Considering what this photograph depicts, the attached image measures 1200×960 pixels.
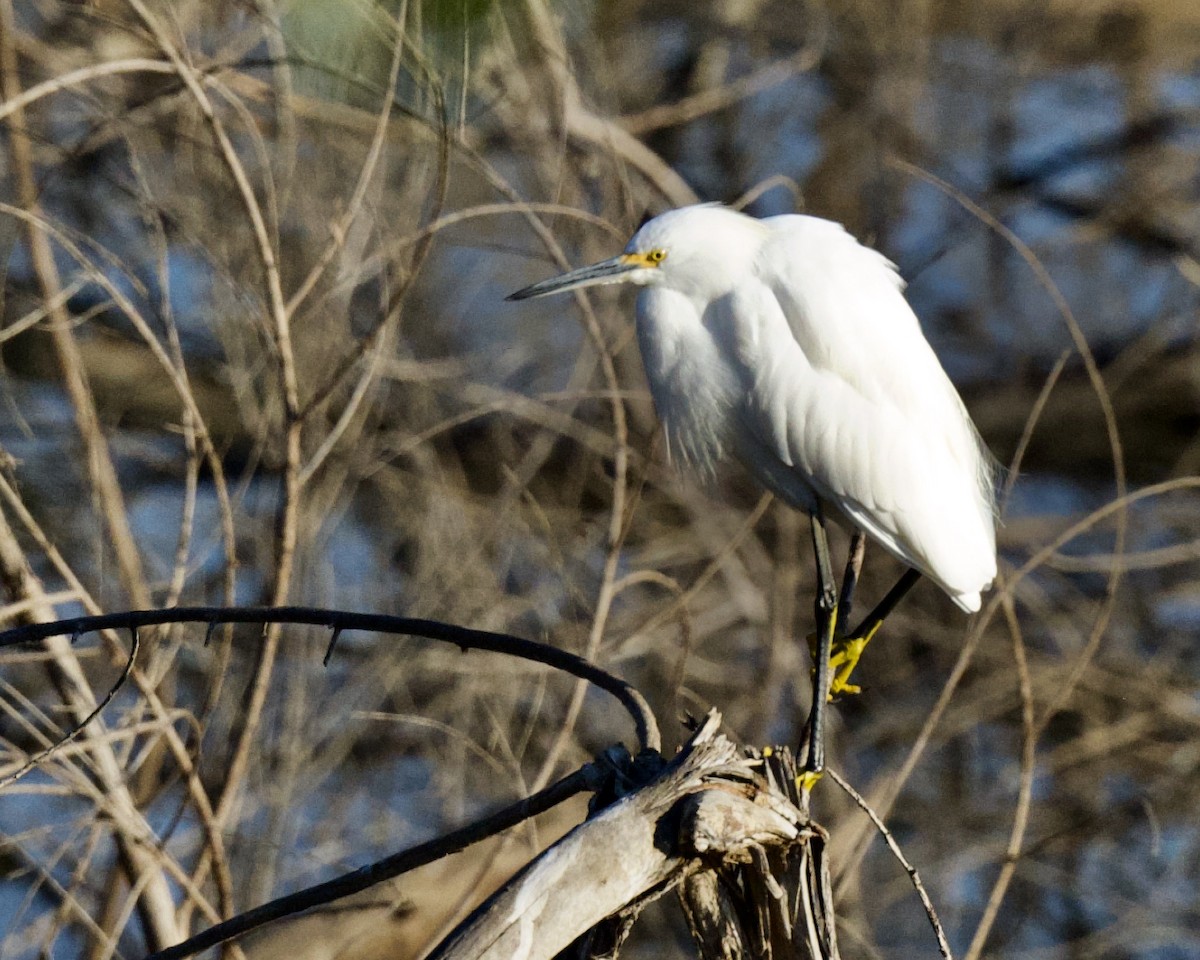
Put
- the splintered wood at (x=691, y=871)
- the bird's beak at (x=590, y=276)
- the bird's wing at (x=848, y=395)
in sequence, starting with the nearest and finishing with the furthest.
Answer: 1. the splintered wood at (x=691, y=871)
2. the bird's beak at (x=590, y=276)
3. the bird's wing at (x=848, y=395)

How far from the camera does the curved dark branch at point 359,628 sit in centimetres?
129

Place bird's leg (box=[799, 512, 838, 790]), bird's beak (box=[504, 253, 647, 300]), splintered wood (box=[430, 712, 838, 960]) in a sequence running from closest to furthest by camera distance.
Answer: splintered wood (box=[430, 712, 838, 960]), bird's leg (box=[799, 512, 838, 790]), bird's beak (box=[504, 253, 647, 300])

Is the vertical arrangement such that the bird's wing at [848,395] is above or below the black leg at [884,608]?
above

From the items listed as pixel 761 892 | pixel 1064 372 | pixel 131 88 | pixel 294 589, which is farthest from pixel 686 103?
pixel 761 892

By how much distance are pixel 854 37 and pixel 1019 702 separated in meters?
2.18

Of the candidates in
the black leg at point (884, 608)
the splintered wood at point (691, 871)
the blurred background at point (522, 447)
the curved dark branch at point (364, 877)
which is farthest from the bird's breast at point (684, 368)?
Result: the curved dark branch at point (364, 877)

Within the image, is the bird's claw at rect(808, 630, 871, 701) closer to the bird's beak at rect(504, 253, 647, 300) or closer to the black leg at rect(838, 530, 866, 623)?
the black leg at rect(838, 530, 866, 623)

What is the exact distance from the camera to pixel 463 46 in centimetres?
190

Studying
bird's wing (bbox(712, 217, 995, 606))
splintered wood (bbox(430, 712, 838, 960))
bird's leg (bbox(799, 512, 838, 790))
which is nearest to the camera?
splintered wood (bbox(430, 712, 838, 960))

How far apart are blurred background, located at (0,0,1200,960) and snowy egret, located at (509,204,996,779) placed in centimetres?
11

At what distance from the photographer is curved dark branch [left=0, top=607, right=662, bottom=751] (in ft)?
4.24

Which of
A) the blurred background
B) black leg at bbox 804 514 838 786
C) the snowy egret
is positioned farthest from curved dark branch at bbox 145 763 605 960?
the snowy egret

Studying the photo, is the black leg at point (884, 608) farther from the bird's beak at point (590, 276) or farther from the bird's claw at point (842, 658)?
the bird's beak at point (590, 276)

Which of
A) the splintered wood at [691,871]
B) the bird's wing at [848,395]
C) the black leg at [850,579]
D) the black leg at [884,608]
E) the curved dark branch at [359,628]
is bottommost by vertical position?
the splintered wood at [691,871]
